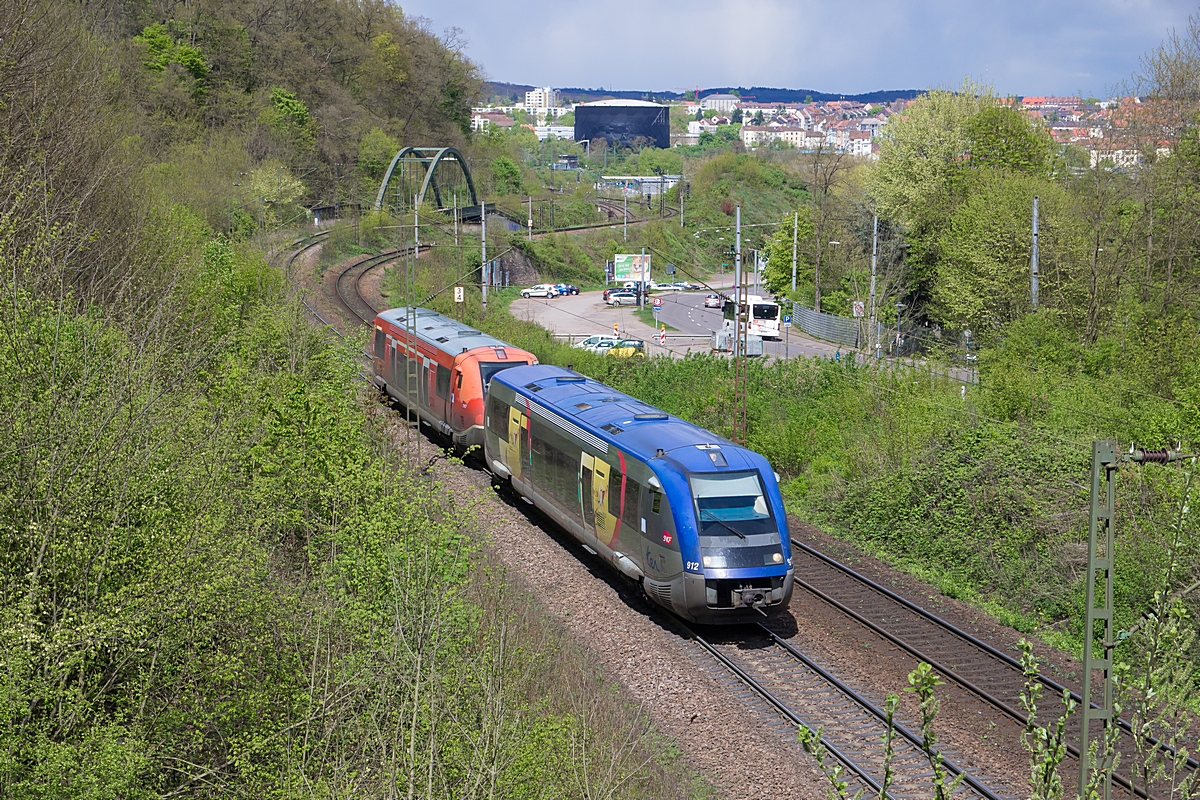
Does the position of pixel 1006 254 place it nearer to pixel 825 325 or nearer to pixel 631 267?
pixel 825 325

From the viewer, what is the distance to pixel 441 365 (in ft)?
90.4

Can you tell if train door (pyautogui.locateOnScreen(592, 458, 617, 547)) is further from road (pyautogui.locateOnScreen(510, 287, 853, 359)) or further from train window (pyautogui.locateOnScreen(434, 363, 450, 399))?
road (pyautogui.locateOnScreen(510, 287, 853, 359))

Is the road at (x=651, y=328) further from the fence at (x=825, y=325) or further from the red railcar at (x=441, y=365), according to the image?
the red railcar at (x=441, y=365)

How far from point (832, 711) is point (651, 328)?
167 ft

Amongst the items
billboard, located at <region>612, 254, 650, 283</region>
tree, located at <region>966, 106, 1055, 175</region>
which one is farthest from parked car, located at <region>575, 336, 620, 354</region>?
billboard, located at <region>612, 254, 650, 283</region>

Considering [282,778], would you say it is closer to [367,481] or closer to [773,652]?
[367,481]

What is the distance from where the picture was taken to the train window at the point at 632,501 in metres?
17.2

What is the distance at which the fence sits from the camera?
6041 cm

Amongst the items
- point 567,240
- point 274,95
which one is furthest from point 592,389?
point 567,240

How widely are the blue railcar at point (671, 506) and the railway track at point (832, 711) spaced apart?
0.53 metres

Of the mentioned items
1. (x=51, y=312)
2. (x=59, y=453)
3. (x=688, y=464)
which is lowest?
(x=688, y=464)

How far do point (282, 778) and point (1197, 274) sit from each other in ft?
110

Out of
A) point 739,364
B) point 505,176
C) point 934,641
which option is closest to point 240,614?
point 934,641

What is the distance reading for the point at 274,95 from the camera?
251 feet
